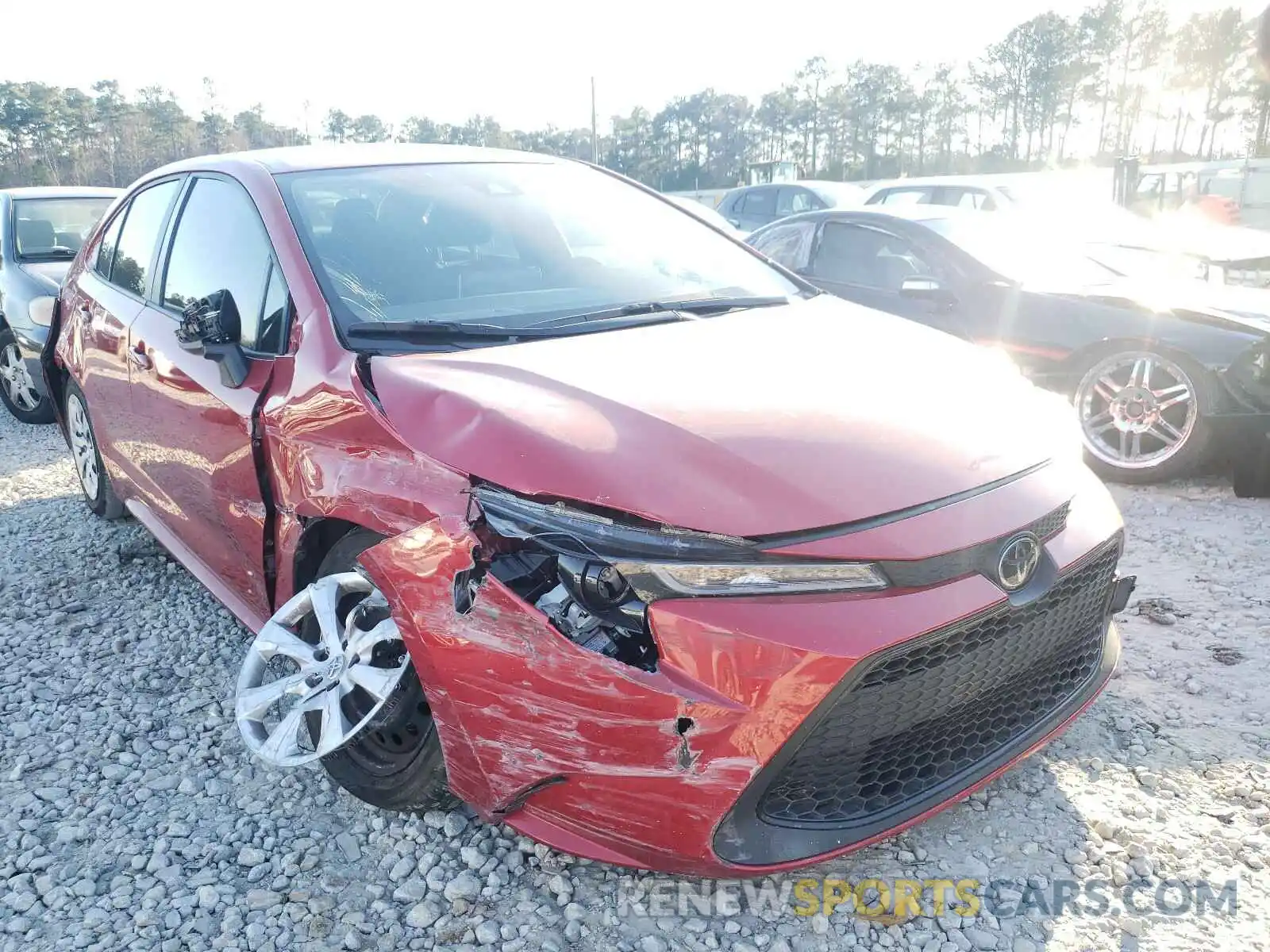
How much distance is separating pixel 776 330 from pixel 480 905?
1.62 metres

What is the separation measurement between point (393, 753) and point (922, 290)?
3732mm

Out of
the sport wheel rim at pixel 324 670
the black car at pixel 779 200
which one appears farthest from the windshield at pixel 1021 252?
the black car at pixel 779 200

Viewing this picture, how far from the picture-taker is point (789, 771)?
5.79 feet

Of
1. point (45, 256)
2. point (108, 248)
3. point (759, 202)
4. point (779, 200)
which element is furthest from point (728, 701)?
point (759, 202)

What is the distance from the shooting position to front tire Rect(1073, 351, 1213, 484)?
447 cm

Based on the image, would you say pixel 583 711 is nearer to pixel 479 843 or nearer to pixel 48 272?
pixel 479 843

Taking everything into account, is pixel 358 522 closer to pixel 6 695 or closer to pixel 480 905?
pixel 480 905

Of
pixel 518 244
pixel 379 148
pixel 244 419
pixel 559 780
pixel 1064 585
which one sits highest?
pixel 379 148

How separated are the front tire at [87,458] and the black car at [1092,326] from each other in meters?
3.97

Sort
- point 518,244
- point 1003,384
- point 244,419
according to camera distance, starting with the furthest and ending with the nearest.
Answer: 1. point 518,244
2. point 244,419
3. point 1003,384

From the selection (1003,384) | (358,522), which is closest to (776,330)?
(1003,384)

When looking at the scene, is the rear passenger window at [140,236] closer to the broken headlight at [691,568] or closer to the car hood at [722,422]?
the car hood at [722,422]

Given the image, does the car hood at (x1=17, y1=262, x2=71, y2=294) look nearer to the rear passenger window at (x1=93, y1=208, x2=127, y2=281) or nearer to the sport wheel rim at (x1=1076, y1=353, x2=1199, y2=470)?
the rear passenger window at (x1=93, y1=208, x2=127, y2=281)

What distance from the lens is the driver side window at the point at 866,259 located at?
219 inches
